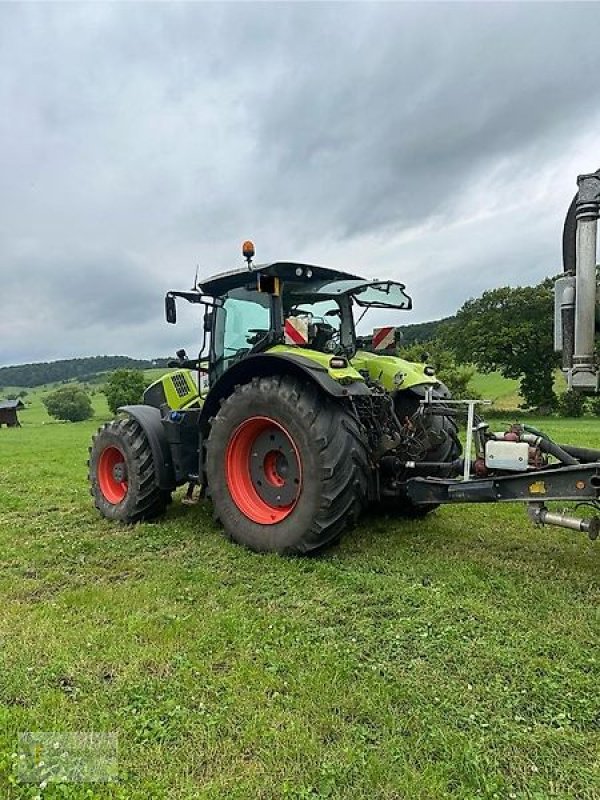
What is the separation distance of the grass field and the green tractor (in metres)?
0.48

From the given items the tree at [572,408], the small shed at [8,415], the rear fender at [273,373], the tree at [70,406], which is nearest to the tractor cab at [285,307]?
the rear fender at [273,373]

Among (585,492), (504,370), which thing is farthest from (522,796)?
(504,370)

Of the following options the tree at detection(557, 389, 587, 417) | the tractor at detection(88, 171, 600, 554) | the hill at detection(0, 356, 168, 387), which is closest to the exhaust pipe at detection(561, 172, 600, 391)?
the tractor at detection(88, 171, 600, 554)

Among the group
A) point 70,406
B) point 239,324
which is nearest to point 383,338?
point 239,324

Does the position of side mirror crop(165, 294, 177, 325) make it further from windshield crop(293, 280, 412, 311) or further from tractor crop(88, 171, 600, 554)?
windshield crop(293, 280, 412, 311)

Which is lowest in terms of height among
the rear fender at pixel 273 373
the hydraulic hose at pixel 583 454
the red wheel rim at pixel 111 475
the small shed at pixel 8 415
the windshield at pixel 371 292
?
the small shed at pixel 8 415

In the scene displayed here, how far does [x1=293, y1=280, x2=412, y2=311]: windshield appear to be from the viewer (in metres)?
5.76

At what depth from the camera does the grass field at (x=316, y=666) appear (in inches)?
89.4

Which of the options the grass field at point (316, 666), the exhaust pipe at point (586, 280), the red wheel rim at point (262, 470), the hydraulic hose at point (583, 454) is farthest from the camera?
the red wheel rim at point (262, 470)

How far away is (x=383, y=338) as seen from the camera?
6449 mm

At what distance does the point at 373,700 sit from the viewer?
2697 millimetres

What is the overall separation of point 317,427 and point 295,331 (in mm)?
1149

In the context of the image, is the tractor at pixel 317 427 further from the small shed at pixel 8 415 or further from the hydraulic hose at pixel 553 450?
the small shed at pixel 8 415

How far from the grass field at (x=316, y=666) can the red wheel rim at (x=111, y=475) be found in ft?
4.17
